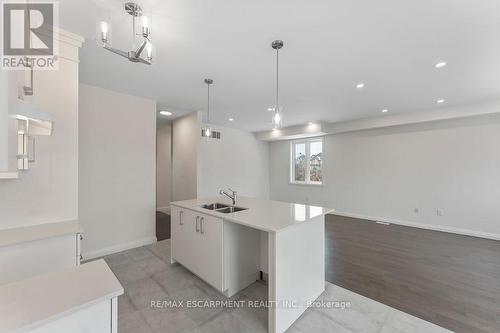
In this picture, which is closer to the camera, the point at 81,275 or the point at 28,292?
the point at 28,292

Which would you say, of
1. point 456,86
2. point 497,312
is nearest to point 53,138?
point 497,312

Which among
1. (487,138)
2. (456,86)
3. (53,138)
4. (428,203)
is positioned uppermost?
(456,86)

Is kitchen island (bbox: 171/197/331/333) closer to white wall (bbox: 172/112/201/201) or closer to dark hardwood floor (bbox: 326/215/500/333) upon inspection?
dark hardwood floor (bbox: 326/215/500/333)

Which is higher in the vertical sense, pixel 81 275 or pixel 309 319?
pixel 81 275

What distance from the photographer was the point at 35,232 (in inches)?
64.2

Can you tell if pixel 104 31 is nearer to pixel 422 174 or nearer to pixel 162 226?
pixel 162 226

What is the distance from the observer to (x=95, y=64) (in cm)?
242

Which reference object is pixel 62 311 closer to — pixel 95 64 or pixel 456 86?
pixel 95 64

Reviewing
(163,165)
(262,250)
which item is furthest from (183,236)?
(163,165)

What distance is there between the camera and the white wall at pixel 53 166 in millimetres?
1750

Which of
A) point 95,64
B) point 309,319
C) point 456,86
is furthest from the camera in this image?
point 456,86

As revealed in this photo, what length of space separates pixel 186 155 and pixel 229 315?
138 inches

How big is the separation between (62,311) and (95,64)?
2730 mm

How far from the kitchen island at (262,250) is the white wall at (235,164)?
2544mm
